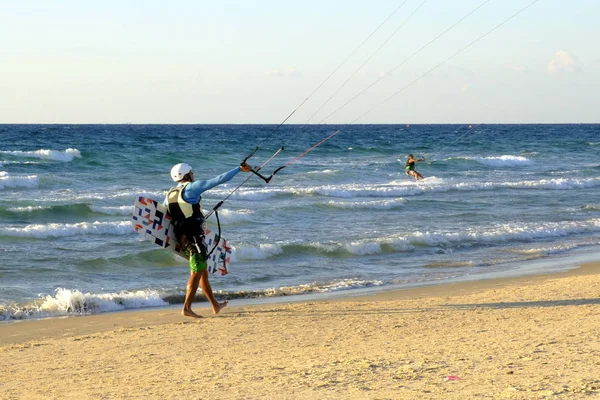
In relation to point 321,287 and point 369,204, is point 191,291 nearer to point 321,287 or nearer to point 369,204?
point 321,287

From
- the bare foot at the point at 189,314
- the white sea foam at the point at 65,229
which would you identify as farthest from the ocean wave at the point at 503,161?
the bare foot at the point at 189,314

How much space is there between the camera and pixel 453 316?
323 inches

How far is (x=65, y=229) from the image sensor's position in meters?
15.5

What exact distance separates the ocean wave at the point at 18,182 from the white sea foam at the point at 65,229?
894cm

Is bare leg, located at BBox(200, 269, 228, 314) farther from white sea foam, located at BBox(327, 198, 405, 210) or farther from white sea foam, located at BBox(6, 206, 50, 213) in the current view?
white sea foam, located at BBox(327, 198, 405, 210)

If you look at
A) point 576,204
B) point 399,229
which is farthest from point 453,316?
point 576,204

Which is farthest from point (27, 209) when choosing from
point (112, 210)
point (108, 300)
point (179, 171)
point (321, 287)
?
point (179, 171)

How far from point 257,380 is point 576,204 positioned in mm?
17680

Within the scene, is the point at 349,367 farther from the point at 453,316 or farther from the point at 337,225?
the point at 337,225

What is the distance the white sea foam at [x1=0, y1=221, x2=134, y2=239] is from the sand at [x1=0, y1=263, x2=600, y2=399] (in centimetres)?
651

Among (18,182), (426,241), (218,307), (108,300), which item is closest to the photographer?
(218,307)

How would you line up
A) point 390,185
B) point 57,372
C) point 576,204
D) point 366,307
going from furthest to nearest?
point 390,185 → point 576,204 → point 366,307 → point 57,372

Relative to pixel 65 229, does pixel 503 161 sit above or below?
above

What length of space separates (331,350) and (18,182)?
794 inches
